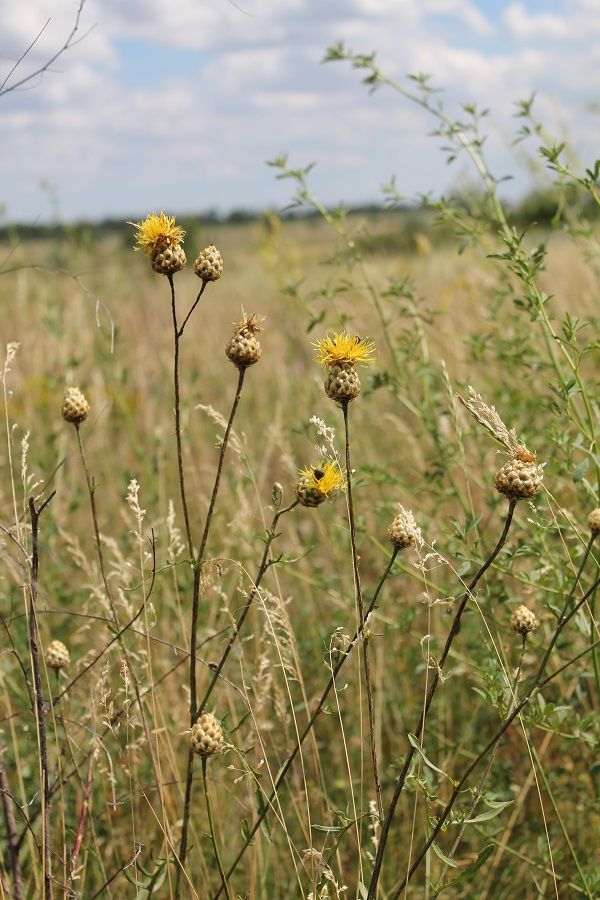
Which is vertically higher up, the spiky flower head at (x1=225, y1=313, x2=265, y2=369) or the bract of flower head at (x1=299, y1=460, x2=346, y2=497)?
the spiky flower head at (x1=225, y1=313, x2=265, y2=369)

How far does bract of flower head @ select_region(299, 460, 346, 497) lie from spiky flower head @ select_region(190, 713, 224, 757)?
407 mm

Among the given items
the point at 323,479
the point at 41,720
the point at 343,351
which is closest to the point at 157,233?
the point at 343,351

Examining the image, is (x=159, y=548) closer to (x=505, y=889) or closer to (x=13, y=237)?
(x=505, y=889)

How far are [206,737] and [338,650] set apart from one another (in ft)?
0.84

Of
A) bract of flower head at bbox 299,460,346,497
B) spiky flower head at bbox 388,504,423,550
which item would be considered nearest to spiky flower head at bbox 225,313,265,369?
bract of flower head at bbox 299,460,346,497

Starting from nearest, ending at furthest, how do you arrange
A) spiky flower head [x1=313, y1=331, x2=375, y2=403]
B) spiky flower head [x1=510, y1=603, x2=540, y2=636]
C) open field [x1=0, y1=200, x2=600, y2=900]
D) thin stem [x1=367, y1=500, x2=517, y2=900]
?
thin stem [x1=367, y1=500, x2=517, y2=900] → spiky flower head [x1=313, y1=331, x2=375, y2=403] → spiky flower head [x1=510, y1=603, x2=540, y2=636] → open field [x1=0, y1=200, x2=600, y2=900]

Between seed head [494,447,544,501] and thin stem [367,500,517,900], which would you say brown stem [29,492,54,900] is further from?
seed head [494,447,544,501]

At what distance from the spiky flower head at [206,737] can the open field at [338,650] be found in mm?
24

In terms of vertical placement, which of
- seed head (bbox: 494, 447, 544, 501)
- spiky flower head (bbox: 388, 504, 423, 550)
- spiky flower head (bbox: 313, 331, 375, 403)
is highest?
spiky flower head (bbox: 313, 331, 375, 403)

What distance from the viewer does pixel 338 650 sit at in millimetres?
1315

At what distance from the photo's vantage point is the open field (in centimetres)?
149

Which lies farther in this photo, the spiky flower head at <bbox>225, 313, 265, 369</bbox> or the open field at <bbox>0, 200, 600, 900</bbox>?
the open field at <bbox>0, 200, 600, 900</bbox>

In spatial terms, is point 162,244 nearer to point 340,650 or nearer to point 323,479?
point 323,479

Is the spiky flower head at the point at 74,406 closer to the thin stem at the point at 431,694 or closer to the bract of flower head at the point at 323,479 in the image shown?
the bract of flower head at the point at 323,479
